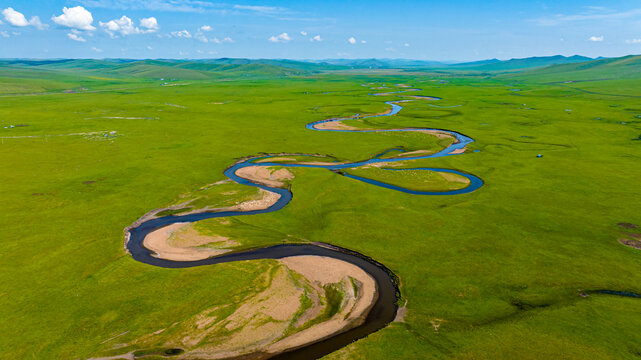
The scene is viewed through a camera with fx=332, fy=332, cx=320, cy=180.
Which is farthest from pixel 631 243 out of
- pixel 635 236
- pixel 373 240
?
pixel 373 240

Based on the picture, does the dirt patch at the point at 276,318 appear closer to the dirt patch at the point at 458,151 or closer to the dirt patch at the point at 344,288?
the dirt patch at the point at 344,288

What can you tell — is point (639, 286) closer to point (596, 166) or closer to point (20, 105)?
point (596, 166)

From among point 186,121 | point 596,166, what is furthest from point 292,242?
point 186,121

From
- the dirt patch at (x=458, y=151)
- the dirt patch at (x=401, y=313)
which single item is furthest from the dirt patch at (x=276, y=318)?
the dirt patch at (x=458, y=151)

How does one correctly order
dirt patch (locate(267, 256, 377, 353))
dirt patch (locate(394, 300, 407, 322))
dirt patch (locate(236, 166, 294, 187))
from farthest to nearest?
dirt patch (locate(236, 166, 294, 187)) → dirt patch (locate(394, 300, 407, 322)) → dirt patch (locate(267, 256, 377, 353))

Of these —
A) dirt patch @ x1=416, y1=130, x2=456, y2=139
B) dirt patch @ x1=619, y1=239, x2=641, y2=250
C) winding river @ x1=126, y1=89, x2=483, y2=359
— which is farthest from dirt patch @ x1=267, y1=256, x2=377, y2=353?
dirt patch @ x1=416, y1=130, x2=456, y2=139

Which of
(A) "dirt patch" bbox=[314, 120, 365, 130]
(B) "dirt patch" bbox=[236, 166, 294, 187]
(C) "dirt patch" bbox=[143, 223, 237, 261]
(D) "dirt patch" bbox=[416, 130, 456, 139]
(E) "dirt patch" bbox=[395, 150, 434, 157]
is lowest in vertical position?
(C) "dirt patch" bbox=[143, 223, 237, 261]

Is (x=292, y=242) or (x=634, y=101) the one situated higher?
(x=634, y=101)

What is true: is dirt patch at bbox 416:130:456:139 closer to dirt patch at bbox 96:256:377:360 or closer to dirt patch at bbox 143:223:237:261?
dirt patch at bbox 96:256:377:360
